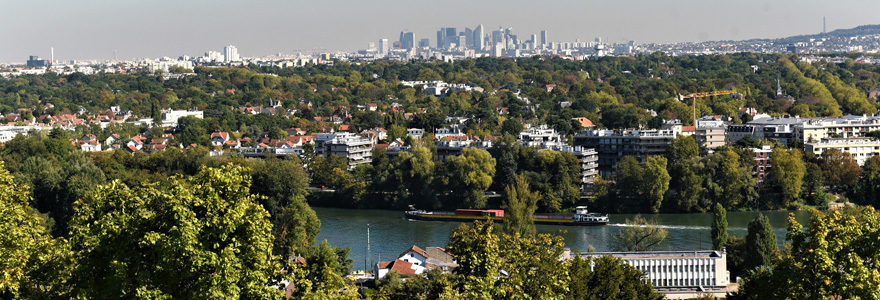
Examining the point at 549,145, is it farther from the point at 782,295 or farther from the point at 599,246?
the point at 782,295

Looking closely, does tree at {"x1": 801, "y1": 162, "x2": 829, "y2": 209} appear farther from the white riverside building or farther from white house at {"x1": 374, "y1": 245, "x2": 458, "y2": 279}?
white house at {"x1": 374, "y1": 245, "x2": 458, "y2": 279}

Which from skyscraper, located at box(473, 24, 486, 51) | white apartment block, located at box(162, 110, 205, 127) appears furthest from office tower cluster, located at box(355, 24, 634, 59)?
white apartment block, located at box(162, 110, 205, 127)

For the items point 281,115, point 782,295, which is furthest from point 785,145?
point 782,295

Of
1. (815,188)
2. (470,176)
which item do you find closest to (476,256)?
(470,176)

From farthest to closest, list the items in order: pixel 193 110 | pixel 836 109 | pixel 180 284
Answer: pixel 193 110 < pixel 836 109 < pixel 180 284

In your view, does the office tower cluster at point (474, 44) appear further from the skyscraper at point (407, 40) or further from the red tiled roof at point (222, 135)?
the red tiled roof at point (222, 135)

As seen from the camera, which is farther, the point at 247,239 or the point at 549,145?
the point at 549,145
